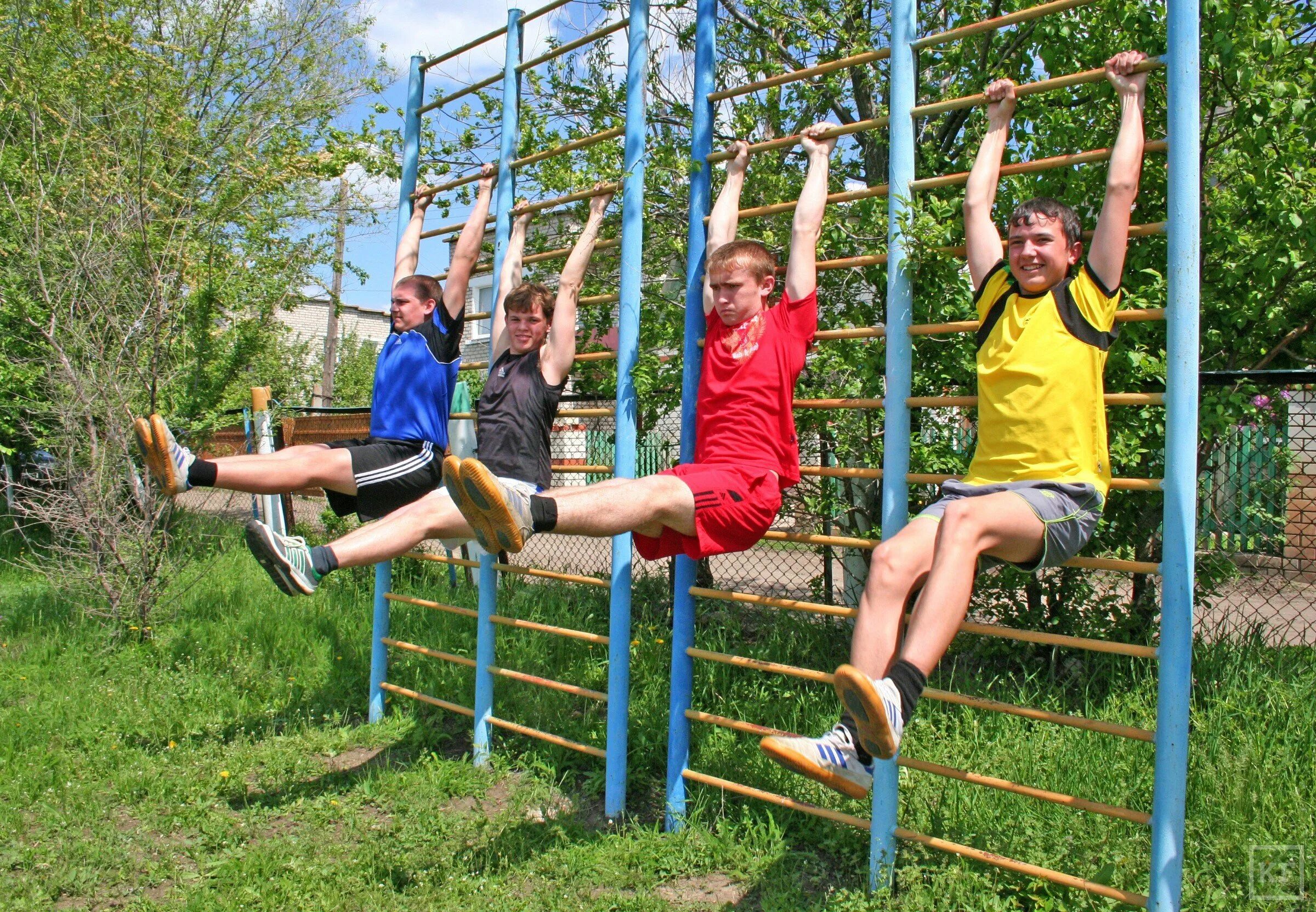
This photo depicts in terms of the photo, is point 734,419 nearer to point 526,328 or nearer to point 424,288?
point 526,328

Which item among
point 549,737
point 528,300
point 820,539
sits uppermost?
point 528,300

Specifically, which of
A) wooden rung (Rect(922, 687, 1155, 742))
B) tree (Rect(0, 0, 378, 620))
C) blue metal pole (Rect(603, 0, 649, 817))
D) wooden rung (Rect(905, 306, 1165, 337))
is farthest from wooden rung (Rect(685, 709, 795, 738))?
tree (Rect(0, 0, 378, 620))

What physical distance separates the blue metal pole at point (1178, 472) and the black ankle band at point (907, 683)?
26.5 inches

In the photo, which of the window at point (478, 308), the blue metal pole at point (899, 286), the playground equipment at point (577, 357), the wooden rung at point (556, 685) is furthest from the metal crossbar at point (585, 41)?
the window at point (478, 308)

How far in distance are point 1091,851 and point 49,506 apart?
5.83 m

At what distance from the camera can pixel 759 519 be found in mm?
3117

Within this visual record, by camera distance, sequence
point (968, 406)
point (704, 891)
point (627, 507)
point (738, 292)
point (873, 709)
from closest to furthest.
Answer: point (873, 709), point (627, 507), point (968, 406), point (704, 891), point (738, 292)

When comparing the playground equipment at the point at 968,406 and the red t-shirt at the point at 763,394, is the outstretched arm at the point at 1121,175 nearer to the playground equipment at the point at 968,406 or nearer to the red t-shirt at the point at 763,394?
the playground equipment at the point at 968,406

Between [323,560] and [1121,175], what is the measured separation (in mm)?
2662

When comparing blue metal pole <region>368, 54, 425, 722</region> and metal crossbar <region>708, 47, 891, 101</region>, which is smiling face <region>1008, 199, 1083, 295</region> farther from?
blue metal pole <region>368, 54, 425, 722</region>

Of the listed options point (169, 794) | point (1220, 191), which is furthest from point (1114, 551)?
point (169, 794)

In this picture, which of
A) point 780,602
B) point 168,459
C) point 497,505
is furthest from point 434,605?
point 497,505

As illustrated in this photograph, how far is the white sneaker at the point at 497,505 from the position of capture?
8.63 ft

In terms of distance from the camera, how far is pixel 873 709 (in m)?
2.17
